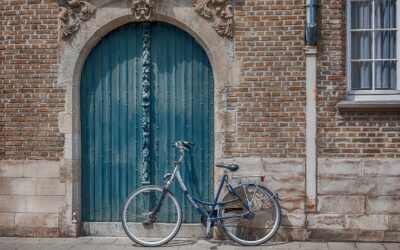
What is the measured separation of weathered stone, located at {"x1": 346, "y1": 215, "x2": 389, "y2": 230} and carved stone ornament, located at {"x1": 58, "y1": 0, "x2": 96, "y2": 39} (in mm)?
4704

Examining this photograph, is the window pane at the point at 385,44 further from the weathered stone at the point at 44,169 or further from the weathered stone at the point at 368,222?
the weathered stone at the point at 44,169

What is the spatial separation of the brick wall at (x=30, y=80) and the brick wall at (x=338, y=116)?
3776 millimetres

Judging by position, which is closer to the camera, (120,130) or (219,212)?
(219,212)

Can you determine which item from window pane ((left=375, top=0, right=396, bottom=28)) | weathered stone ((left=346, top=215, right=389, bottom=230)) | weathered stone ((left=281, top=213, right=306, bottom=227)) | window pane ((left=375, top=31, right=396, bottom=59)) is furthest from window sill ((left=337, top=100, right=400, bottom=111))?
weathered stone ((left=281, top=213, right=306, bottom=227))

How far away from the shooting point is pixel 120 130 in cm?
865

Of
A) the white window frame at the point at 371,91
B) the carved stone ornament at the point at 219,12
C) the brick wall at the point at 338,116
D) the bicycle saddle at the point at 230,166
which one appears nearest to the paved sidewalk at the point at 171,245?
the bicycle saddle at the point at 230,166

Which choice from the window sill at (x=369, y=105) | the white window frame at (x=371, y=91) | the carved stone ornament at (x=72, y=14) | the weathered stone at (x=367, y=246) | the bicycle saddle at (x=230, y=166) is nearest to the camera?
the weathered stone at (x=367, y=246)

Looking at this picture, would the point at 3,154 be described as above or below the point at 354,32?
below

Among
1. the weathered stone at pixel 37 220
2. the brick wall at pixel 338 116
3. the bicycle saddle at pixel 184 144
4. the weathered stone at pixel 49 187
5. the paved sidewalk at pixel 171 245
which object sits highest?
the brick wall at pixel 338 116

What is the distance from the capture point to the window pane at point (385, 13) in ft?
26.9

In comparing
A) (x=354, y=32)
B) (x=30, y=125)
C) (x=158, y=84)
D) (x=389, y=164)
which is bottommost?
(x=389, y=164)

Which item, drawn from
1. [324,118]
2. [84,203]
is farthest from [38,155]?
[324,118]

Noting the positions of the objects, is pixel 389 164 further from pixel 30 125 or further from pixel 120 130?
pixel 30 125

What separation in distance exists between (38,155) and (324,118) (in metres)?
4.17
